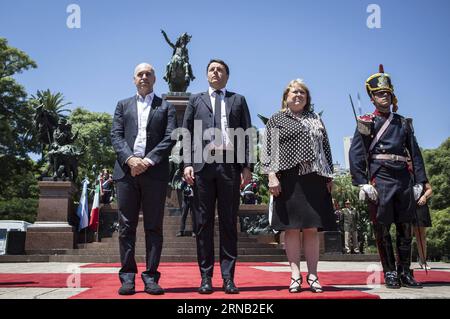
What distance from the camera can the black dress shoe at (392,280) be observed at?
4.80m

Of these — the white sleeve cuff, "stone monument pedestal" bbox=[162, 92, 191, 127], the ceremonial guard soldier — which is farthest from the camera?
"stone monument pedestal" bbox=[162, 92, 191, 127]

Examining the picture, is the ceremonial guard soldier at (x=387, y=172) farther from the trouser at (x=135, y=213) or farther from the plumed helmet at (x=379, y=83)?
the trouser at (x=135, y=213)

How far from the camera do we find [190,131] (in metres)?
4.73

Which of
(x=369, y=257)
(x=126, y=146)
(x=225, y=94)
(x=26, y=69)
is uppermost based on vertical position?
(x=26, y=69)

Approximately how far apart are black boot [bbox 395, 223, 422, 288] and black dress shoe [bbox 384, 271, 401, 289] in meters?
0.18

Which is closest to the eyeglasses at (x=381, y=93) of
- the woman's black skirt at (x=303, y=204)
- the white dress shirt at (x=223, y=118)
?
the woman's black skirt at (x=303, y=204)

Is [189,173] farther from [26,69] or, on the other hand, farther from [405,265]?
[26,69]

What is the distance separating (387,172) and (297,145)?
120cm

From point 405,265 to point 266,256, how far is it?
8284mm

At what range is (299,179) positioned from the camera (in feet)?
14.9

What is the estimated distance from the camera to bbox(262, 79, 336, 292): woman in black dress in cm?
445

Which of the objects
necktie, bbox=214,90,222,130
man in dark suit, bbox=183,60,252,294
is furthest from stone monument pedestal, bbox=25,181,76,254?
necktie, bbox=214,90,222,130

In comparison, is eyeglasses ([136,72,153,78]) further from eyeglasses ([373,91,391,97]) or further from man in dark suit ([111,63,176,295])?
eyeglasses ([373,91,391,97])
